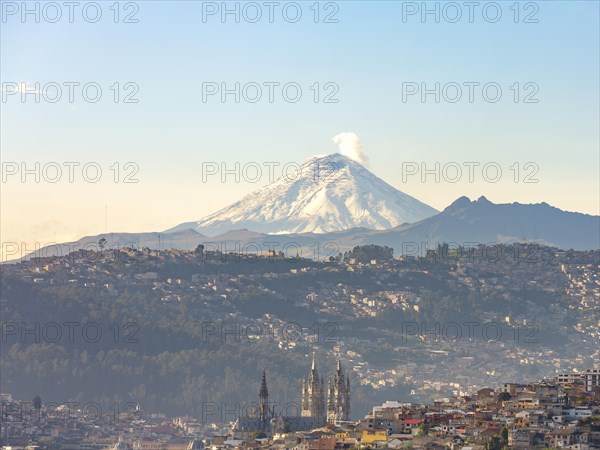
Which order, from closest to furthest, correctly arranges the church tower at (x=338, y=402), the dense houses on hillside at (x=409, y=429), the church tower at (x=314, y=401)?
the dense houses on hillside at (x=409, y=429)
the church tower at (x=314, y=401)
the church tower at (x=338, y=402)

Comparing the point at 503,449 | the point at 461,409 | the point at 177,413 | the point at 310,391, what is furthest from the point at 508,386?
the point at 177,413

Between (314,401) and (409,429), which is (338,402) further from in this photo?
(409,429)

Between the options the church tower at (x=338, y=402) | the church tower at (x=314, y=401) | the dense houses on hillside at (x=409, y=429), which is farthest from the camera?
the church tower at (x=338, y=402)

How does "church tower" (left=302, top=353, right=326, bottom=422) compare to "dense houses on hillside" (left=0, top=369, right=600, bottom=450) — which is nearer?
"dense houses on hillside" (left=0, top=369, right=600, bottom=450)

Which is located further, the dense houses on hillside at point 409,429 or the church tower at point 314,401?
the church tower at point 314,401

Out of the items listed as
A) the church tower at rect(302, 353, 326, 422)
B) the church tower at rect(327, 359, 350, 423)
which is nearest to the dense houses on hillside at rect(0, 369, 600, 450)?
the church tower at rect(302, 353, 326, 422)

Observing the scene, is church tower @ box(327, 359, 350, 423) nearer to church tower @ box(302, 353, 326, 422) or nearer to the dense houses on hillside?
church tower @ box(302, 353, 326, 422)

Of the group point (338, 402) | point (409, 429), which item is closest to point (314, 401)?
point (338, 402)

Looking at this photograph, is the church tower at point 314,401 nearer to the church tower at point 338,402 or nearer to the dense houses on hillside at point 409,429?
the church tower at point 338,402

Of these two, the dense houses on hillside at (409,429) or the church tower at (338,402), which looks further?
the church tower at (338,402)

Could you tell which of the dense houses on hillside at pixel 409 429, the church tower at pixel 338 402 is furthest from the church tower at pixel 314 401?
the dense houses on hillside at pixel 409 429

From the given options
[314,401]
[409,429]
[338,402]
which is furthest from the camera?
[338,402]

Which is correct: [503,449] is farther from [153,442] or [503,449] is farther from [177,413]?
[177,413]
